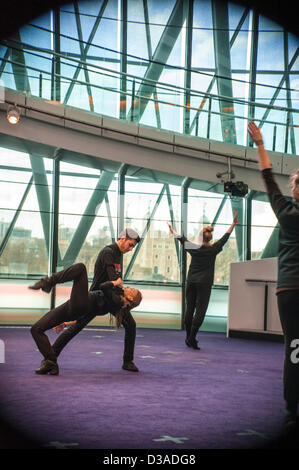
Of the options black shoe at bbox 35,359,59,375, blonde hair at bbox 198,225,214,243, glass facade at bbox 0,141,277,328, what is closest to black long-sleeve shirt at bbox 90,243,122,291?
black shoe at bbox 35,359,59,375

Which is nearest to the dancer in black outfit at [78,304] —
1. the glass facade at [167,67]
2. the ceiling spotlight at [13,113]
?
the ceiling spotlight at [13,113]

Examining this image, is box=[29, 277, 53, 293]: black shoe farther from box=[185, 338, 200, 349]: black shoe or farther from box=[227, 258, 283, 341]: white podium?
box=[227, 258, 283, 341]: white podium

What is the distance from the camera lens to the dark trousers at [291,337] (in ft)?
10.2

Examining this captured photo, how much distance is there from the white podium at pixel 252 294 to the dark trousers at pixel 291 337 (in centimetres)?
646

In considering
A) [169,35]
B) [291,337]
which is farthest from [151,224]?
[291,337]

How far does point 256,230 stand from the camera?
13.1m

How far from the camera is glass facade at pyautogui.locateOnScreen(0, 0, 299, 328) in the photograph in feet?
37.7

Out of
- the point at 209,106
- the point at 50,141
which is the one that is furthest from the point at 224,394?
the point at 209,106

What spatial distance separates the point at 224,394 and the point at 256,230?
8.94m

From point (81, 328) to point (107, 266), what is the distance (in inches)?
26.8

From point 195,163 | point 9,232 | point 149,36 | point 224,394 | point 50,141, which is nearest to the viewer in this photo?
point 224,394

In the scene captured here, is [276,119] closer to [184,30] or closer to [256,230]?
[256,230]

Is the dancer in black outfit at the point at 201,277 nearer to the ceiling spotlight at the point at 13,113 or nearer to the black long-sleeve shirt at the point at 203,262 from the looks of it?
the black long-sleeve shirt at the point at 203,262

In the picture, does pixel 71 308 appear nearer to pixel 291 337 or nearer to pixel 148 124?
pixel 291 337
